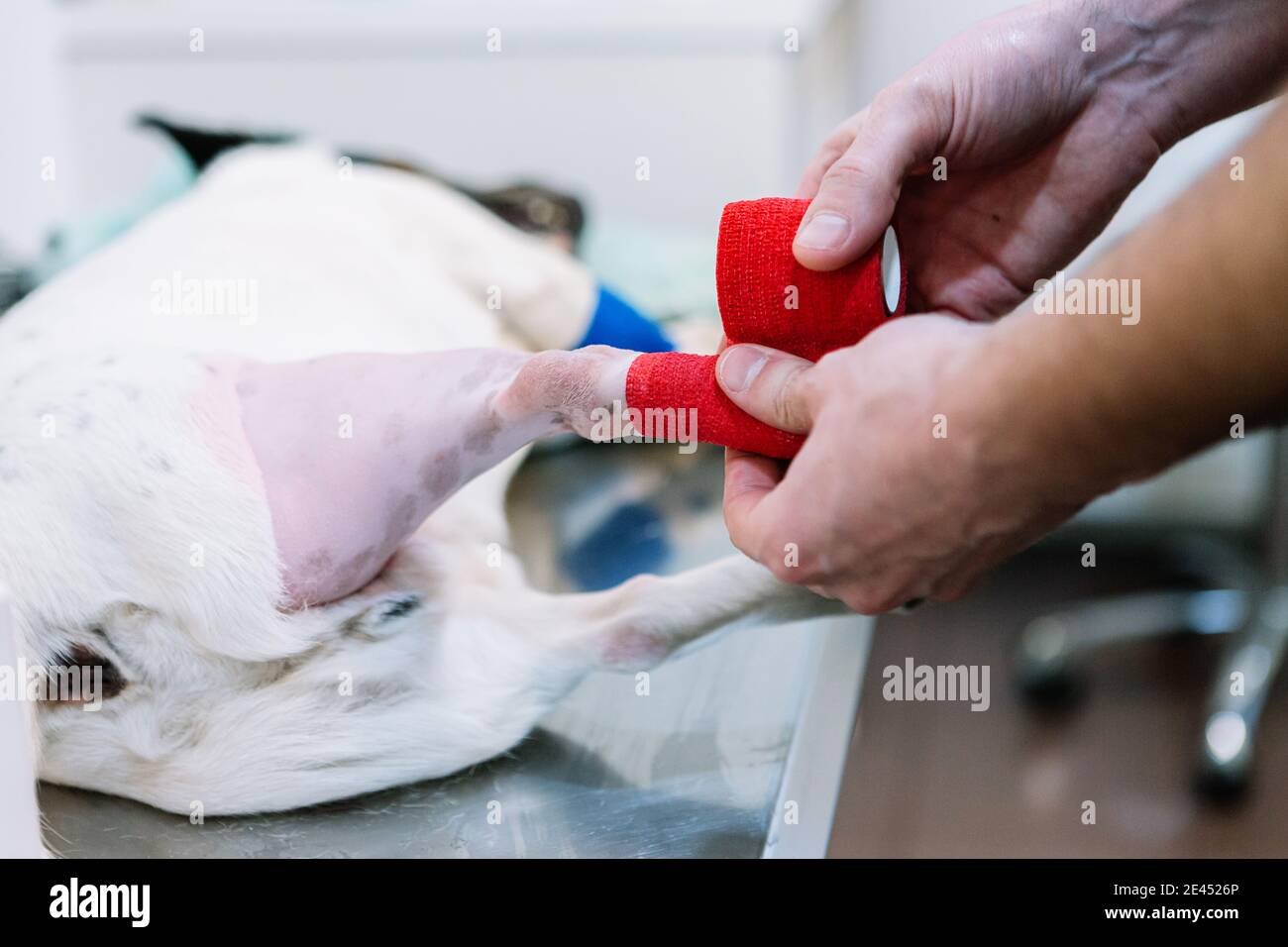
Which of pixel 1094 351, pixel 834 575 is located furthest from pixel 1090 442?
pixel 834 575

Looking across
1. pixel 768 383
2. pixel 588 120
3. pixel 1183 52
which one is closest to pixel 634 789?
pixel 768 383

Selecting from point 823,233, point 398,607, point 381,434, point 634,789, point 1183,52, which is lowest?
point 634,789

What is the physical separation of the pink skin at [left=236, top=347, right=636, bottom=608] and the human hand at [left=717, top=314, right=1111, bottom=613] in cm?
11

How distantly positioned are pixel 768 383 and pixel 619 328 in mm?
435

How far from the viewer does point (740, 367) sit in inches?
25.0

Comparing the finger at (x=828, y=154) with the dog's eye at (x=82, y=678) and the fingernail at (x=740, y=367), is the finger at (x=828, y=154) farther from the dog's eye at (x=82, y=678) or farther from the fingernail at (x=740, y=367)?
the dog's eye at (x=82, y=678)

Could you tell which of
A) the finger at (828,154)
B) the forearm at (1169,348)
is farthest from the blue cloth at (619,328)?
the forearm at (1169,348)

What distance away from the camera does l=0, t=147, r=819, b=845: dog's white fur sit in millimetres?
651

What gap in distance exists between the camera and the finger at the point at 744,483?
651mm

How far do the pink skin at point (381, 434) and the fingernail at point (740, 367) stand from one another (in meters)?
0.06

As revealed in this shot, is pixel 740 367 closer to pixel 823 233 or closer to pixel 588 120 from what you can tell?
pixel 823 233

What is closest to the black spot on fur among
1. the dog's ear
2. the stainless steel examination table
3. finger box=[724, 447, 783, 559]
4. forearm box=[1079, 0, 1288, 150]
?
the stainless steel examination table

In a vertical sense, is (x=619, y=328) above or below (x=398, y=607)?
above
